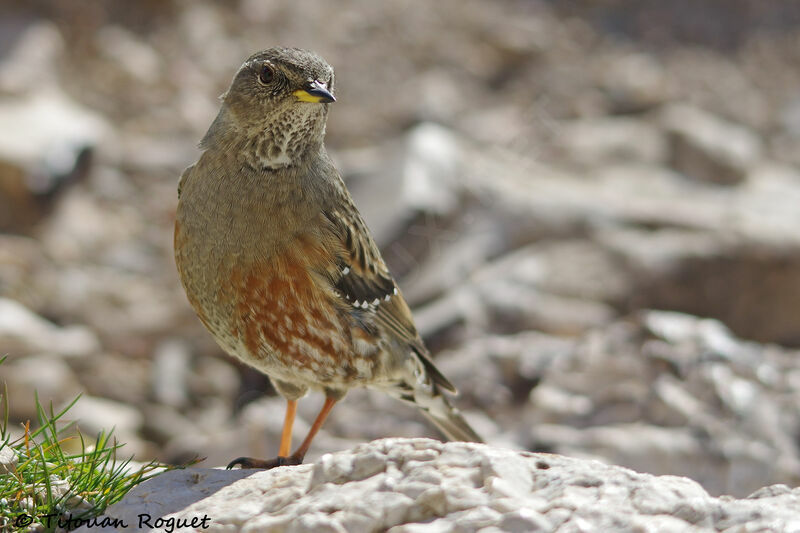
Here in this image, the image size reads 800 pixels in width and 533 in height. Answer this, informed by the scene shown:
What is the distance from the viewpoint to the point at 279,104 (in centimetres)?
446

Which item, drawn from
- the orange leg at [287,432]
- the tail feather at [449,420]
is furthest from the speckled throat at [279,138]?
the tail feather at [449,420]

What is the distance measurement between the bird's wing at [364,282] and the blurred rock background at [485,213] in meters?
1.70

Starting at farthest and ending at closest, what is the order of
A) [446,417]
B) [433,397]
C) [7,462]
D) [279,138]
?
[446,417], [433,397], [279,138], [7,462]

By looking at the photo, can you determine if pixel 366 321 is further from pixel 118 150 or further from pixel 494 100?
pixel 494 100

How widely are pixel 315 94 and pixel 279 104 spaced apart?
19 centimetres

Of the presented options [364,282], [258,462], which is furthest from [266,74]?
[258,462]

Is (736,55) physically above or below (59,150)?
above

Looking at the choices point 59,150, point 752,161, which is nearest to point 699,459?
point 752,161

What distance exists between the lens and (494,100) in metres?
12.7

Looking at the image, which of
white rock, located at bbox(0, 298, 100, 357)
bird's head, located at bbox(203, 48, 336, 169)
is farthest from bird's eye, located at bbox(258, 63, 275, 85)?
white rock, located at bbox(0, 298, 100, 357)

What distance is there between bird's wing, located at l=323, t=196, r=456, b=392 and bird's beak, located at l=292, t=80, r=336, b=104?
1.83 ft

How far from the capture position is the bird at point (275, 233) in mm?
4406

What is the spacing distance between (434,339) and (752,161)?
17.6 ft

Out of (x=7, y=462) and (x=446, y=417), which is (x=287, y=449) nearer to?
(x=446, y=417)
